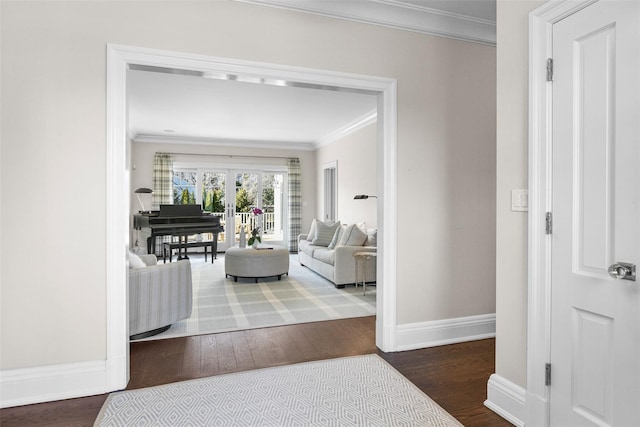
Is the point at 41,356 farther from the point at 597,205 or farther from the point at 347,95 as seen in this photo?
the point at 347,95

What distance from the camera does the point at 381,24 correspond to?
2.94 m

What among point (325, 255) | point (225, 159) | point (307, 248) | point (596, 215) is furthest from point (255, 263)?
point (596, 215)

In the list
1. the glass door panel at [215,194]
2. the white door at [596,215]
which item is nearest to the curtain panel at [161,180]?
the glass door panel at [215,194]

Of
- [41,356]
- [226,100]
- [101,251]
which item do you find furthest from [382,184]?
[226,100]

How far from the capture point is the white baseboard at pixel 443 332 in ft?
9.88

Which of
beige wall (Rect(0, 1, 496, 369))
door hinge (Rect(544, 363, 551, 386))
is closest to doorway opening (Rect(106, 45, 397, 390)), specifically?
beige wall (Rect(0, 1, 496, 369))

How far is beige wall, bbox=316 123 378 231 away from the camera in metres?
6.28

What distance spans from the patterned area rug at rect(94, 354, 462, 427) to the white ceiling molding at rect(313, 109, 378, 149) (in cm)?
451

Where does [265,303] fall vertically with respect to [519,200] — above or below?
below

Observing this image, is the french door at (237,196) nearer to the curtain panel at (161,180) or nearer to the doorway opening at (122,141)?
the curtain panel at (161,180)

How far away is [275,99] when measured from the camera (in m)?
5.27

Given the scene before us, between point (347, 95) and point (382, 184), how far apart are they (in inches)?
101

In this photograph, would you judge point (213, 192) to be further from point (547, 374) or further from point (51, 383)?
point (547, 374)

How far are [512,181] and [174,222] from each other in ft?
18.5
